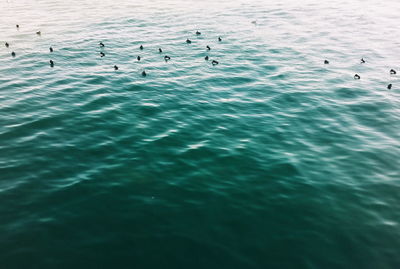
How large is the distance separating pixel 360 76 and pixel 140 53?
2642 cm

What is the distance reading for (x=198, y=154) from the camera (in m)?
21.9

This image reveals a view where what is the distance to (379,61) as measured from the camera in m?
39.1

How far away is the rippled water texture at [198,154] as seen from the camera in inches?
588

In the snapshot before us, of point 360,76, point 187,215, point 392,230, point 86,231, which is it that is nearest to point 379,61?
point 360,76

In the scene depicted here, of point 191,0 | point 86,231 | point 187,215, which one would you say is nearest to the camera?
point 86,231

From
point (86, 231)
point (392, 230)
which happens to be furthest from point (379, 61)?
point (86, 231)

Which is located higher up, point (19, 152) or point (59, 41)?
point (59, 41)

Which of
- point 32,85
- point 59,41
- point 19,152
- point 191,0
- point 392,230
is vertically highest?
point 191,0

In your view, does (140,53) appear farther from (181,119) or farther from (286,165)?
(286,165)

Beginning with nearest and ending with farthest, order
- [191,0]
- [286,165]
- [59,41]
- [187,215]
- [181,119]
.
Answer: [187,215]
[286,165]
[181,119]
[59,41]
[191,0]

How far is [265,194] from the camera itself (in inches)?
727

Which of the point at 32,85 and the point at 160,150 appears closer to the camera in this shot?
the point at 160,150

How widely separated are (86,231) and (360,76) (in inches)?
1286

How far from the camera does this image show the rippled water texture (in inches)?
588
